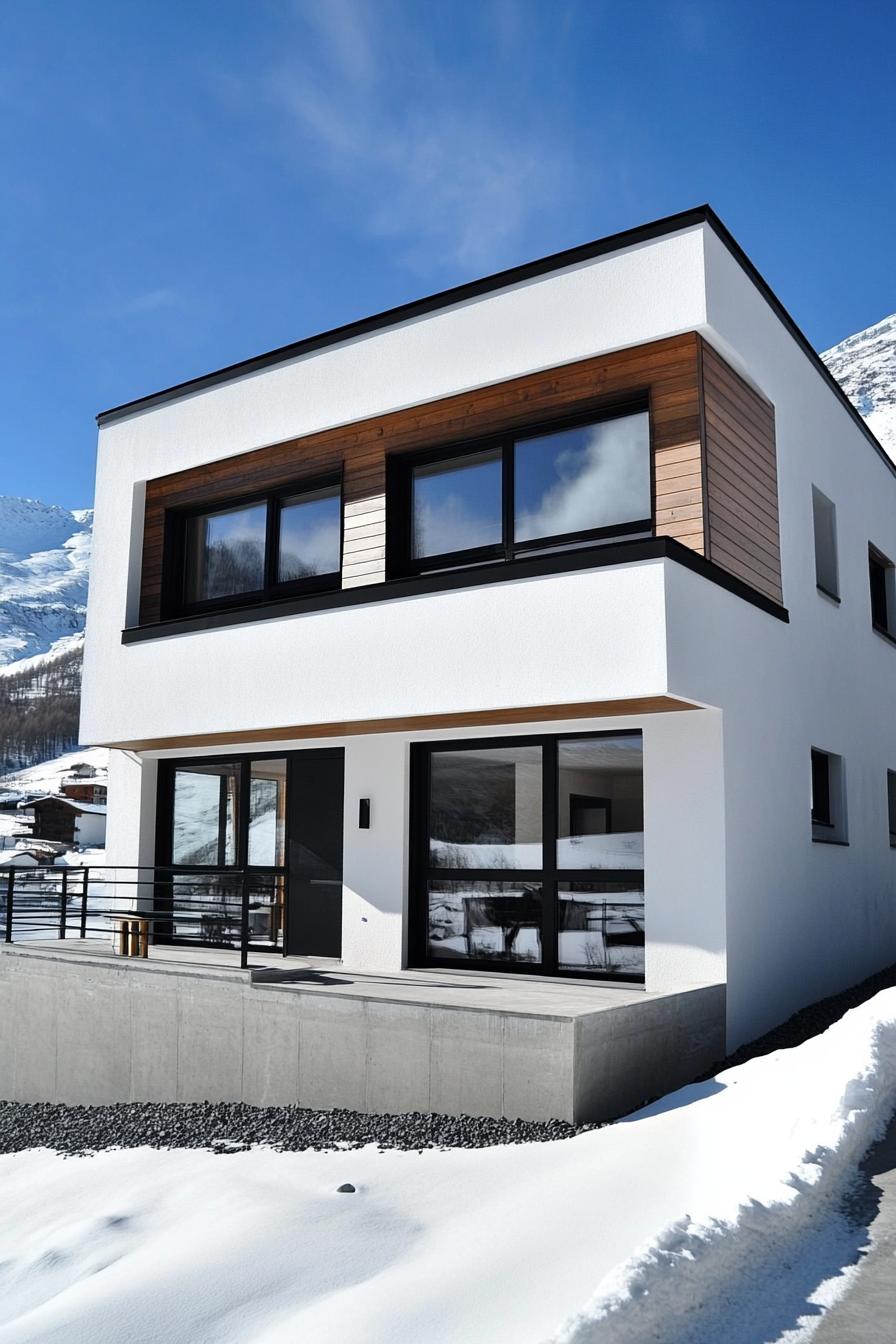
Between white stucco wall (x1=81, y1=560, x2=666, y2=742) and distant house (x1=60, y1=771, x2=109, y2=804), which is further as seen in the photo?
distant house (x1=60, y1=771, x2=109, y2=804)

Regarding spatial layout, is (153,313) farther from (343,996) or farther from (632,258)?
(343,996)

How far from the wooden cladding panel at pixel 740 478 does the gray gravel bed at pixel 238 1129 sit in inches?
184

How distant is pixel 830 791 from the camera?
1175 cm

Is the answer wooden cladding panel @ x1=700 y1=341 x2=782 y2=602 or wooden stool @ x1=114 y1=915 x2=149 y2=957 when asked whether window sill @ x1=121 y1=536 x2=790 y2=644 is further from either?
wooden stool @ x1=114 y1=915 x2=149 y2=957

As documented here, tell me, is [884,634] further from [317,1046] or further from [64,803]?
[64,803]

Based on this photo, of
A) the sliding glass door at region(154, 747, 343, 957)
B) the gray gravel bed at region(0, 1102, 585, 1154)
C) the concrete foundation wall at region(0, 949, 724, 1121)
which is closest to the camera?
the gray gravel bed at region(0, 1102, 585, 1154)

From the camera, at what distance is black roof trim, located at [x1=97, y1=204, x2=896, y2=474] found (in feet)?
29.6

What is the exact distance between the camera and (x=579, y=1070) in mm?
6777

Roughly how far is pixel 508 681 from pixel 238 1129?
3.82 m

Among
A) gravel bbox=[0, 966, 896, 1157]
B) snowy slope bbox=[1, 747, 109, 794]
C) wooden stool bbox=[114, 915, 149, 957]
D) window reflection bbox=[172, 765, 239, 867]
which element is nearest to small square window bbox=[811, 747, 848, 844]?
gravel bbox=[0, 966, 896, 1157]

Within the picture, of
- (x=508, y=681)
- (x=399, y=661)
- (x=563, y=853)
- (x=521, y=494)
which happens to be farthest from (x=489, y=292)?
(x=563, y=853)

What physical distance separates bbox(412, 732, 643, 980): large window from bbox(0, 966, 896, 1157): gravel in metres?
1.55

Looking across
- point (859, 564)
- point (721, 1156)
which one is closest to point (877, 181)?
point (859, 564)

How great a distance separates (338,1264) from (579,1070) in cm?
→ 254
